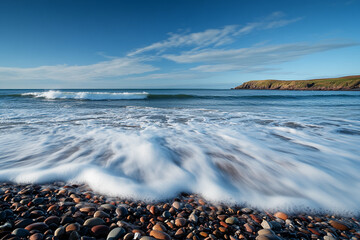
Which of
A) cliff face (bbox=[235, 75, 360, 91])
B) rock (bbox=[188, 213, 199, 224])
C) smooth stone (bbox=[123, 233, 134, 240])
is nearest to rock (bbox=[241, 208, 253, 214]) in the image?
rock (bbox=[188, 213, 199, 224])

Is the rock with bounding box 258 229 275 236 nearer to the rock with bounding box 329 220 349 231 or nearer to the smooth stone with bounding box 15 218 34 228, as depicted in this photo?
the rock with bounding box 329 220 349 231

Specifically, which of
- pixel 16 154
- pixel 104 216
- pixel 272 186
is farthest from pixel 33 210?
pixel 272 186

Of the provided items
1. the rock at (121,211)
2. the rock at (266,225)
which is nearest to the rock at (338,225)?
the rock at (266,225)

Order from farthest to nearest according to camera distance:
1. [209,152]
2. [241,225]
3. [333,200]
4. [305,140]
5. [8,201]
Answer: [305,140] < [209,152] < [333,200] < [8,201] < [241,225]

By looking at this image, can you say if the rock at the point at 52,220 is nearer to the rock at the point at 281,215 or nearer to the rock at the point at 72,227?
the rock at the point at 72,227

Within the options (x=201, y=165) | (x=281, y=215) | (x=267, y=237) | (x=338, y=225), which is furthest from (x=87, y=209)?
(x=338, y=225)

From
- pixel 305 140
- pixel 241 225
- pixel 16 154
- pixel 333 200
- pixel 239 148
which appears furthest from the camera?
pixel 305 140

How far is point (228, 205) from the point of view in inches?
72.2

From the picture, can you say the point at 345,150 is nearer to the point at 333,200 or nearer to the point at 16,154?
the point at 333,200

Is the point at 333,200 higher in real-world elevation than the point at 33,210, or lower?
lower

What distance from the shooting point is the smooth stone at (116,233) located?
131cm

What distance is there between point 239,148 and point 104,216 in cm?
283

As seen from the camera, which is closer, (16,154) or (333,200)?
(333,200)

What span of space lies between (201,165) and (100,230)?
1.73m
